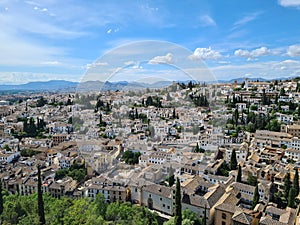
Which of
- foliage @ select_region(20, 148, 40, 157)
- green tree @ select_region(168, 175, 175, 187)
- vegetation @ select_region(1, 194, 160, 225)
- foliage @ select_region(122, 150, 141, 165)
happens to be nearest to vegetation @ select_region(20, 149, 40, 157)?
foliage @ select_region(20, 148, 40, 157)

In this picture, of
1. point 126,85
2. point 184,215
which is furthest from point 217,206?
point 126,85

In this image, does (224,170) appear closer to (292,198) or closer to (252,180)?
(252,180)

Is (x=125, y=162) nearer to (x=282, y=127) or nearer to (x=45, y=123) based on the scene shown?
(x=282, y=127)

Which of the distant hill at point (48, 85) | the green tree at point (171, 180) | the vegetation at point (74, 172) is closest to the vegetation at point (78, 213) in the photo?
the green tree at point (171, 180)

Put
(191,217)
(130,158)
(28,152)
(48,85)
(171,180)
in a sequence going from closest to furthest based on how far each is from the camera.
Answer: (130,158), (191,217), (171,180), (28,152), (48,85)

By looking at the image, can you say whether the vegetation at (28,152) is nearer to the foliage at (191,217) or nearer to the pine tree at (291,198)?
the foliage at (191,217)

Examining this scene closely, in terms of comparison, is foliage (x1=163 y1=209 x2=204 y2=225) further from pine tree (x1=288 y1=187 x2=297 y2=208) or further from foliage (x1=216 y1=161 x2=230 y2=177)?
foliage (x1=216 y1=161 x2=230 y2=177)

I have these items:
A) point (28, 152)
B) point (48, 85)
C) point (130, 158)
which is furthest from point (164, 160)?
point (48, 85)

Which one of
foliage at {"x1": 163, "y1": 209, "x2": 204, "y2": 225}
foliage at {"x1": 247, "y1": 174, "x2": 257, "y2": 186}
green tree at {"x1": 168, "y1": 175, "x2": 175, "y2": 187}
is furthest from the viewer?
foliage at {"x1": 247, "y1": 174, "x2": 257, "y2": 186}

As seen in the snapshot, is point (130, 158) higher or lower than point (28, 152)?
higher

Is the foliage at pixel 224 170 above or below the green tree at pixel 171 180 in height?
below

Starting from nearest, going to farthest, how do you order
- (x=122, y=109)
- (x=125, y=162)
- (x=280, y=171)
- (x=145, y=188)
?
1. (x=125, y=162)
2. (x=122, y=109)
3. (x=145, y=188)
4. (x=280, y=171)
